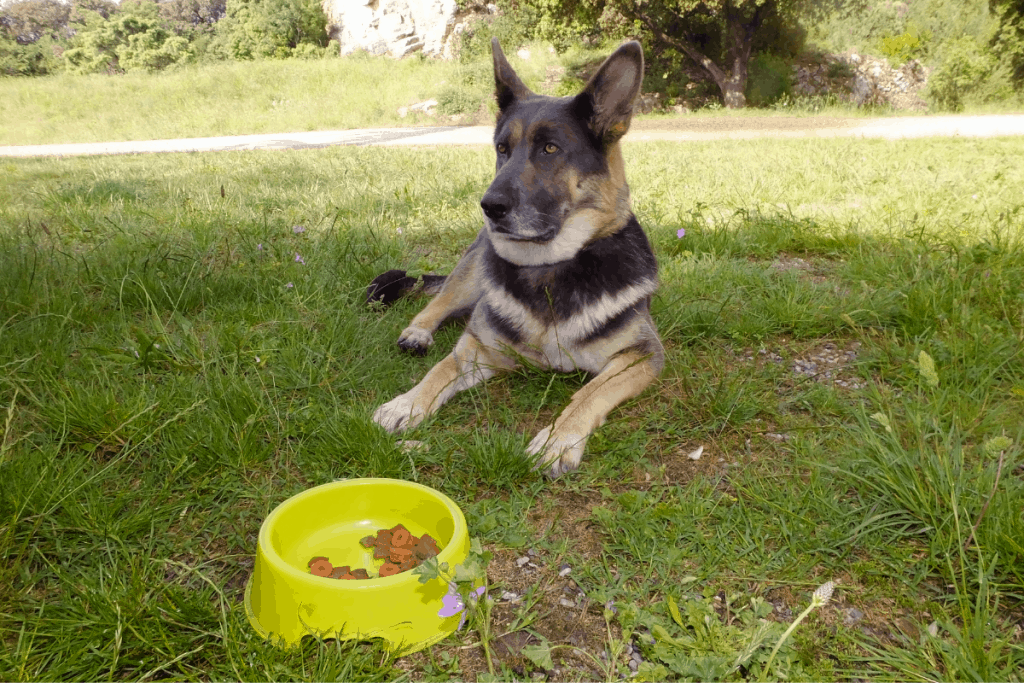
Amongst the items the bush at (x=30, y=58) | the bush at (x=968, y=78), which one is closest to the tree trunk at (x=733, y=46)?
the bush at (x=968, y=78)

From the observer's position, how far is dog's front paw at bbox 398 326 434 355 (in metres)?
3.44

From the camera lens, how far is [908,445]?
2.45 m

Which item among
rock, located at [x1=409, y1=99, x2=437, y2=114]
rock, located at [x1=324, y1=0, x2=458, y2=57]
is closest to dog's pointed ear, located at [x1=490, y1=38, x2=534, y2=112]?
rock, located at [x1=409, y1=99, x2=437, y2=114]

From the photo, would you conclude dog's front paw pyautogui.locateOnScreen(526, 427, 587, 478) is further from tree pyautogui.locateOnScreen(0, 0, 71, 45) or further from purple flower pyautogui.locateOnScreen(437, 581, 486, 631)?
tree pyautogui.locateOnScreen(0, 0, 71, 45)

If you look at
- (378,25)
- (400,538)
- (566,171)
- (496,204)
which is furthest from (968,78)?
(400,538)

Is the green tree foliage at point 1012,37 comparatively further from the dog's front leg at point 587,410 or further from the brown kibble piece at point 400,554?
the brown kibble piece at point 400,554

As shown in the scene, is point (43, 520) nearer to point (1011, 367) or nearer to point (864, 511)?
point (864, 511)

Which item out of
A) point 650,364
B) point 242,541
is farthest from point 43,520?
point 650,364

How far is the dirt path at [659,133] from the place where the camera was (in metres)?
12.5

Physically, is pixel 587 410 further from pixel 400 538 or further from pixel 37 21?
pixel 37 21

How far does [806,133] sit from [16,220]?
12650 mm

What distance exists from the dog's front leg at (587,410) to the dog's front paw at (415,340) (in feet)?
3.37

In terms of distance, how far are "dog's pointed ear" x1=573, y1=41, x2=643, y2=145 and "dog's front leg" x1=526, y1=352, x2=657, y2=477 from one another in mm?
A: 1067

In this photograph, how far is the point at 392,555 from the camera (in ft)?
6.30
